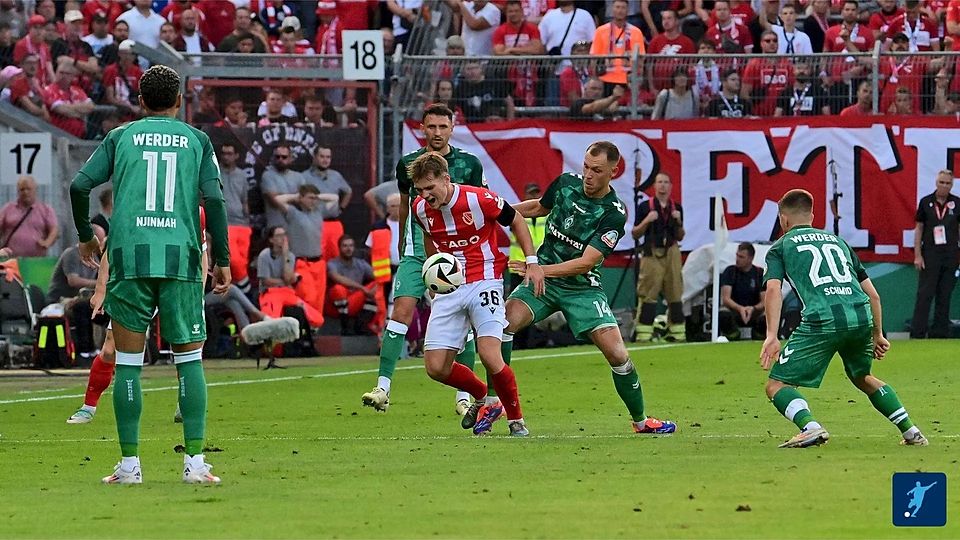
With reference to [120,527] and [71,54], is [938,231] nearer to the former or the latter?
[71,54]

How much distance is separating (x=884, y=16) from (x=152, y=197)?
59.1 feet

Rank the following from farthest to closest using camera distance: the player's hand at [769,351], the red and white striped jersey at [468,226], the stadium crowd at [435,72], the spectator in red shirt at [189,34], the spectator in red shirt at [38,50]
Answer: the spectator in red shirt at [189,34]
the spectator in red shirt at [38,50]
the stadium crowd at [435,72]
the red and white striped jersey at [468,226]
the player's hand at [769,351]

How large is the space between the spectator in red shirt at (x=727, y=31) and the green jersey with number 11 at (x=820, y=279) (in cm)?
1423

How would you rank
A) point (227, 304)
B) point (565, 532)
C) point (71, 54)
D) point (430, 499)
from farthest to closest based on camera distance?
point (71, 54) < point (227, 304) < point (430, 499) < point (565, 532)

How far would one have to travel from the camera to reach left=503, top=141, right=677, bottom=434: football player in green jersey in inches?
478

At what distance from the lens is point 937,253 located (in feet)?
77.3

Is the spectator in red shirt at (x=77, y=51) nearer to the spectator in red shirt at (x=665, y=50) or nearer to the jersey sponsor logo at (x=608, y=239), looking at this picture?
the spectator in red shirt at (x=665, y=50)

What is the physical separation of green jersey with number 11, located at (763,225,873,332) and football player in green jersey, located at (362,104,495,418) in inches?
Result: 110

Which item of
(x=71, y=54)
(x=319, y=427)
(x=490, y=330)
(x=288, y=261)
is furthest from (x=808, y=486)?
(x=71, y=54)

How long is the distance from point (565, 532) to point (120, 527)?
2.06m

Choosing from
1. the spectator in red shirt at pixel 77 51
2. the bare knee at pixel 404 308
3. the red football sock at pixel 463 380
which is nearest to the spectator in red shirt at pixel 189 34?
the spectator in red shirt at pixel 77 51

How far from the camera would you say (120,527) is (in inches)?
314

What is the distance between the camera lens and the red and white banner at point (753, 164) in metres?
24.2

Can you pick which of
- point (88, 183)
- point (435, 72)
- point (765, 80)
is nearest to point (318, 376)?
point (435, 72)
